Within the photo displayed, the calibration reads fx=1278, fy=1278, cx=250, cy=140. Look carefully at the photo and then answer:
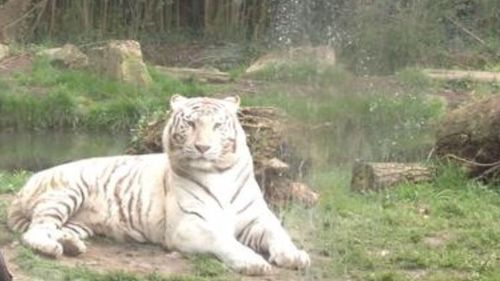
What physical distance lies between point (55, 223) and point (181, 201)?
573mm

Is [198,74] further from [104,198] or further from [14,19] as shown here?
[104,198]

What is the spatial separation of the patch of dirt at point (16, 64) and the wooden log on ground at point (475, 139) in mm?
7003

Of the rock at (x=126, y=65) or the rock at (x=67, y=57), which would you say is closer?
the rock at (x=126, y=65)

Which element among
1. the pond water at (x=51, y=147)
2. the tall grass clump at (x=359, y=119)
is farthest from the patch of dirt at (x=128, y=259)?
the pond water at (x=51, y=147)

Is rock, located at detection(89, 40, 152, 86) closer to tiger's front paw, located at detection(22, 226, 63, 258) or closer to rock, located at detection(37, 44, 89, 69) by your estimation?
rock, located at detection(37, 44, 89, 69)

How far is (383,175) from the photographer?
7.68 meters

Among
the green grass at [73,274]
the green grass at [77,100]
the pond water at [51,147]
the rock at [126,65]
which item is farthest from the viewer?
the rock at [126,65]

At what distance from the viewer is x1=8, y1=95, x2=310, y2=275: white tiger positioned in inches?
222

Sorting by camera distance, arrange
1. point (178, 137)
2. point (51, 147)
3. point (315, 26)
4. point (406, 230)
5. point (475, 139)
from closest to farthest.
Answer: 1. point (178, 137)
2. point (406, 230)
3. point (475, 139)
4. point (51, 147)
5. point (315, 26)

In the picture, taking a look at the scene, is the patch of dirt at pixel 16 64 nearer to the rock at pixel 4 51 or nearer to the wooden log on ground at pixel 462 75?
the rock at pixel 4 51

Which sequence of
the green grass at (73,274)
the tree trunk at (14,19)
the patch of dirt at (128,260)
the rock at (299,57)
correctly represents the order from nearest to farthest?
the green grass at (73,274) < the patch of dirt at (128,260) < the rock at (299,57) < the tree trunk at (14,19)

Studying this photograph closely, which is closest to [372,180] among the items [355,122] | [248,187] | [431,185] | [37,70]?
[431,185]

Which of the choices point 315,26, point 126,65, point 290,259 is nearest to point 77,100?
point 126,65

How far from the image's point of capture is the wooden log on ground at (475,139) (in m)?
7.86
